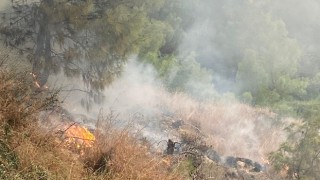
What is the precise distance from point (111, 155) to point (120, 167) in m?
0.20

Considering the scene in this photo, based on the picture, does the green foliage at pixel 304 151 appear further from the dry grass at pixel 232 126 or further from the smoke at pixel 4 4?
the smoke at pixel 4 4

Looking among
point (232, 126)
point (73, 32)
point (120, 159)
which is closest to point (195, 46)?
point (232, 126)

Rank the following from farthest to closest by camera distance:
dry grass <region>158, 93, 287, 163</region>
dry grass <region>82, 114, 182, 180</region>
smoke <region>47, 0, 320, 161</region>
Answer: dry grass <region>158, 93, 287, 163</region> < smoke <region>47, 0, 320, 161</region> < dry grass <region>82, 114, 182, 180</region>

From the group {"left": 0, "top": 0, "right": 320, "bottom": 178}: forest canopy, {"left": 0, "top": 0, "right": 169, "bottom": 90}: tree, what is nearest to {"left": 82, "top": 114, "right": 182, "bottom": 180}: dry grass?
{"left": 0, "top": 0, "right": 320, "bottom": 178}: forest canopy

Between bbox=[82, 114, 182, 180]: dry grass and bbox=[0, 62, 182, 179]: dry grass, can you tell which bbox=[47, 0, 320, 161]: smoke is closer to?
bbox=[82, 114, 182, 180]: dry grass

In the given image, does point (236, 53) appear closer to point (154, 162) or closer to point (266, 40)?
point (266, 40)

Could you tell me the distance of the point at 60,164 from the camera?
4.37m

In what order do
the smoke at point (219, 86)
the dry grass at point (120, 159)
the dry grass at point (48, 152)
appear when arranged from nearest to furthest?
the dry grass at point (48, 152) → the dry grass at point (120, 159) → the smoke at point (219, 86)

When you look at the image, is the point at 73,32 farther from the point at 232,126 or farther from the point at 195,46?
the point at 195,46

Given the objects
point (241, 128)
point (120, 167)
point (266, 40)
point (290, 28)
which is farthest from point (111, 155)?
point (290, 28)

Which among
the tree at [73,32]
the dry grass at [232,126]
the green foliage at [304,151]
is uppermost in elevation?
the tree at [73,32]

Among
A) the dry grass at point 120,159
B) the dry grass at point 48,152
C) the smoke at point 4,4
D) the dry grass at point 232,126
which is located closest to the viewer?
the dry grass at point 48,152

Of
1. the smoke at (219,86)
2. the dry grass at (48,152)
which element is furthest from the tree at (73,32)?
the dry grass at (48,152)

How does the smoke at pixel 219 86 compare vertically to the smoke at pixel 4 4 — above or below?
below
